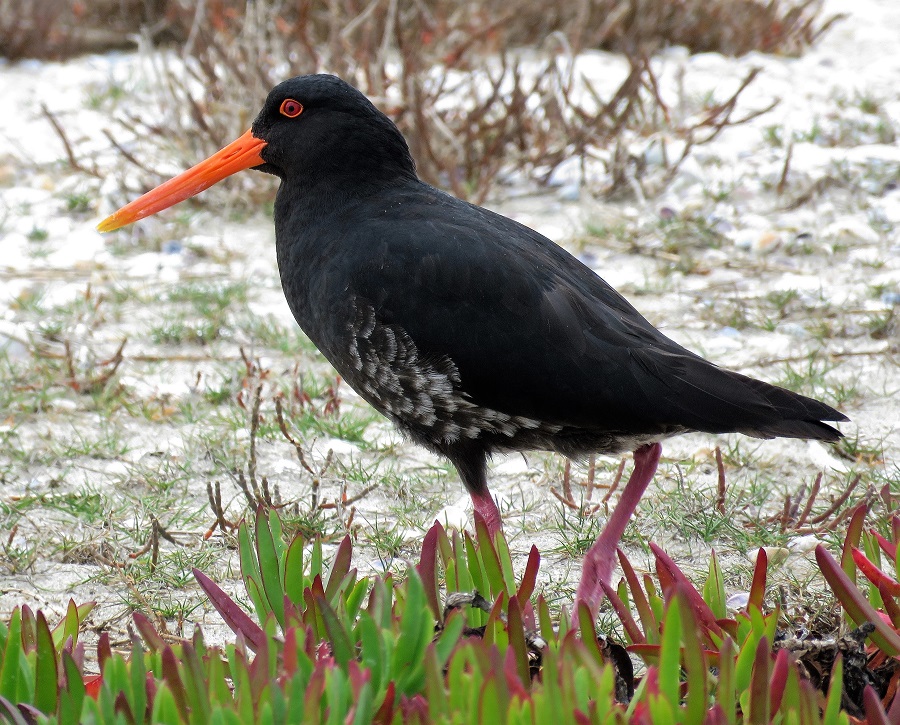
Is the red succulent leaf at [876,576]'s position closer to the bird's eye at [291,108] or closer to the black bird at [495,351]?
the black bird at [495,351]

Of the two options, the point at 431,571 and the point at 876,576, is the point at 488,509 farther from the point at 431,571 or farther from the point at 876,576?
the point at 876,576

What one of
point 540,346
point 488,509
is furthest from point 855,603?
point 488,509

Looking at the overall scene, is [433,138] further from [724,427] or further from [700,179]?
[724,427]

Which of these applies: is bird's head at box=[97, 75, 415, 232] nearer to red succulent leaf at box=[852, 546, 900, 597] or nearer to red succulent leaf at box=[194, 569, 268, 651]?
red succulent leaf at box=[194, 569, 268, 651]

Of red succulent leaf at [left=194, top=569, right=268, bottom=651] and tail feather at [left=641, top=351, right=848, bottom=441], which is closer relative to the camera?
red succulent leaf at [left=194, top=569, right=268, bottom=651]

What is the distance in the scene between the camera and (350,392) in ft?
15.3

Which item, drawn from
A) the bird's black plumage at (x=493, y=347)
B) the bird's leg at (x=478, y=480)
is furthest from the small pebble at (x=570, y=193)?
the bird's leg at (x=478, y=480)

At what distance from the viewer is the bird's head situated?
3.46 metres

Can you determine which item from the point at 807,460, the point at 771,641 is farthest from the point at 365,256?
the point at 807,460

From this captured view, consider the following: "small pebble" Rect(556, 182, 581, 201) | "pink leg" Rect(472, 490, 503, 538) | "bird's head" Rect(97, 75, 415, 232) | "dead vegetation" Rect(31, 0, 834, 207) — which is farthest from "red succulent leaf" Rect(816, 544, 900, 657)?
"small pebble" Rect(556, 182, 581, 201)

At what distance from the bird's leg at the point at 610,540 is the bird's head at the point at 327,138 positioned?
117 centimetres

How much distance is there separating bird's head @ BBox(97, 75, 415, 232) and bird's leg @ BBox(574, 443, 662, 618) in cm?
117

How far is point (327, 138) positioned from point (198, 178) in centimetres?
60

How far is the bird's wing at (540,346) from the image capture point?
9.39ft
